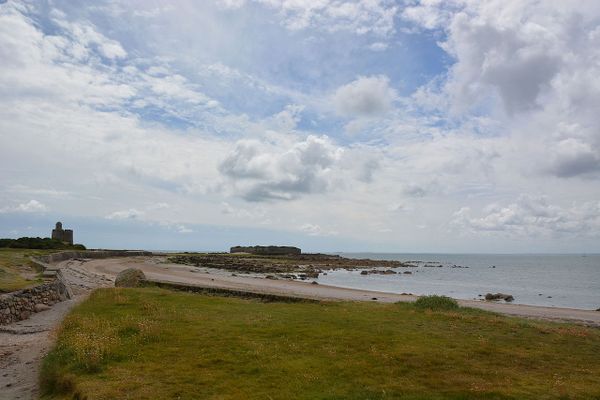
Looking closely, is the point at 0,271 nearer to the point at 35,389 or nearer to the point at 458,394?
the point at 35,389

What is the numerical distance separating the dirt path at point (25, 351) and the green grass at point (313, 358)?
23.9 inches

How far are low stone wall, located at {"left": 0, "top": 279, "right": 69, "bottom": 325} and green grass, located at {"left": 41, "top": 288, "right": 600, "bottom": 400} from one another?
4601 mm

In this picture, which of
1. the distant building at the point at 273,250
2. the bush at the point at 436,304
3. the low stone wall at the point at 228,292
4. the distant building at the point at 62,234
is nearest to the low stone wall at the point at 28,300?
the low stone wall at the point at 228,292

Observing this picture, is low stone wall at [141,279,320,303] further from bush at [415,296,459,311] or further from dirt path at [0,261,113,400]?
dirt path at [0,261,113,400]

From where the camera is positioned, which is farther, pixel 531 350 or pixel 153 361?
pixel 531 350

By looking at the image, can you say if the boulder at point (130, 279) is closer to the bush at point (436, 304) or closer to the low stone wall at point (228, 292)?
the low stone wall at point (228, 292)

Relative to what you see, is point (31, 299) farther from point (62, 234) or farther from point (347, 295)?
point (62, 234)

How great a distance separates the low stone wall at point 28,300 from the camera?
20406 millimetres

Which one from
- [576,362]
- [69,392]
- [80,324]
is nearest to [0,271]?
[80,324]

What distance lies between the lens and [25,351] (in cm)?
1566

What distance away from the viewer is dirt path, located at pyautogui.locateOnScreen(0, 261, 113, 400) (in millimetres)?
11710

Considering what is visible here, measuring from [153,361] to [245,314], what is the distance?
26.0ft

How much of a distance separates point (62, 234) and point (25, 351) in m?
95.8

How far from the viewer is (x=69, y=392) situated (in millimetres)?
10203
